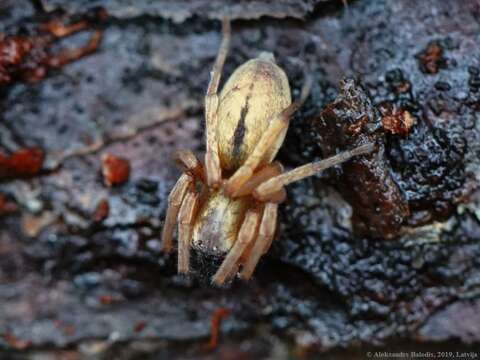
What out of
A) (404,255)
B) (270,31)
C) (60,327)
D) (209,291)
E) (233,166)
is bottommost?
(60,327)

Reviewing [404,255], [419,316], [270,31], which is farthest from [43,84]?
[419,316]

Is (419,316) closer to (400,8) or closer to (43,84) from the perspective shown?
(400,8)

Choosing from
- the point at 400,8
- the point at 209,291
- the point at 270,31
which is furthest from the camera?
the point at 209,291

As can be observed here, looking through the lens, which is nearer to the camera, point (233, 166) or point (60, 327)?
point (233, 166)

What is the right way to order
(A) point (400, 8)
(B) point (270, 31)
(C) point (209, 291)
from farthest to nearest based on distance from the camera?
(C) point (209, 291) < (B) point (270, 31) < (A) point (400, 8)

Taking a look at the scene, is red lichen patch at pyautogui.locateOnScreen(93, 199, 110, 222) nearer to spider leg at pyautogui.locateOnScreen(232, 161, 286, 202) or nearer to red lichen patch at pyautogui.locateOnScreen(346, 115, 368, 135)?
spider leg at pyautogui.locateOnScreen(232, 161, 286, 202)

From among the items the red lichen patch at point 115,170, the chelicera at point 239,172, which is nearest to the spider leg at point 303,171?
the chelicera at point 239,172

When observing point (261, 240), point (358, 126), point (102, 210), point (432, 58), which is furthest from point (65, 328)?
point (432, 58)
